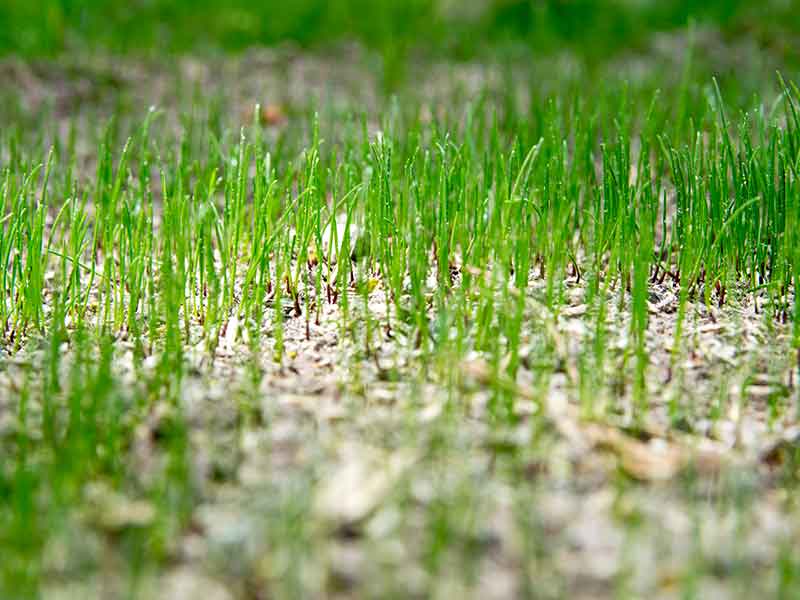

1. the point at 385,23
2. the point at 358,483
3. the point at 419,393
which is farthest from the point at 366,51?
the point at 358,483

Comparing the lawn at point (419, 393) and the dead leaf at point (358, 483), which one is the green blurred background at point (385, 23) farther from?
the dead leaf at point (358, 483)

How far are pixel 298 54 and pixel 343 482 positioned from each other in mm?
3685

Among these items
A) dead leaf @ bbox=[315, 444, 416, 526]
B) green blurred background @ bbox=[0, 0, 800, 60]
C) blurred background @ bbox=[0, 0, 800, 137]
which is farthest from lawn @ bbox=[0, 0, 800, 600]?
green blurred background @ bbox=[0, 0, 800, 60]

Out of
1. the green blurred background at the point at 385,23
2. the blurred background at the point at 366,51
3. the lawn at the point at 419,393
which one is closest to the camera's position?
the lawn at the point at 419,393

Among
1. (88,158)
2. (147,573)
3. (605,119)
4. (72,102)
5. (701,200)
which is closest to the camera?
(147,573)

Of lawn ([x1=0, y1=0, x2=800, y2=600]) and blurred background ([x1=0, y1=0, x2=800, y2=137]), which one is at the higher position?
blurred background ([x1=0, y1=0, x2=800, y2=137])

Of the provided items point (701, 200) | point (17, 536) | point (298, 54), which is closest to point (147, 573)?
point (17, 536)

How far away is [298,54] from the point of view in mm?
4852

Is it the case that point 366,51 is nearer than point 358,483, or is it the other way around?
point 358,483

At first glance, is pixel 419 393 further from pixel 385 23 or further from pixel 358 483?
pixel 385 23

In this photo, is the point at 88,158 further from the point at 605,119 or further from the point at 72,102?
the point at 605,119

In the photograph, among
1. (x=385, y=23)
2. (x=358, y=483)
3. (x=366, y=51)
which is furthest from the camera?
(x=385, y=23)

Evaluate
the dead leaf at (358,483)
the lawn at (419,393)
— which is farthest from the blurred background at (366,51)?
the dead leaf at (358,483)

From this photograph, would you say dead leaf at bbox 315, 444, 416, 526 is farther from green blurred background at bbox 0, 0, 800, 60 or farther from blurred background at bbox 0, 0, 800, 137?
green blurred background at bbox 0, 0, 800, 60
